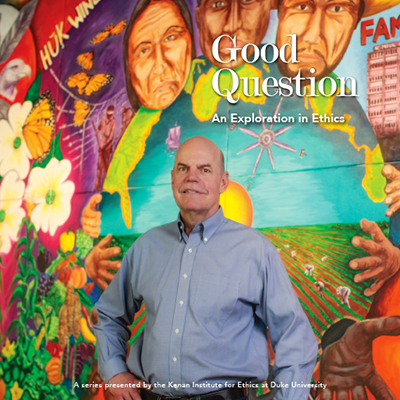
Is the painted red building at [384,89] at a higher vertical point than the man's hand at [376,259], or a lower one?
higher

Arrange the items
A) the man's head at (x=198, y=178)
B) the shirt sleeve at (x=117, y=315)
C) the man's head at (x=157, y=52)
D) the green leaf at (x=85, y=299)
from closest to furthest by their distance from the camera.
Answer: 1. the man's head at (x=198, y=178)
2. the shirt sleeve at (x=117, y=315)
3. the man's head at (x=157, y=52)
4. the green leaf at (x=85, y=299)

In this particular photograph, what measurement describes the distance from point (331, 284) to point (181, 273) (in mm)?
938

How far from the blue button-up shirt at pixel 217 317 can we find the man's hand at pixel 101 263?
129cm

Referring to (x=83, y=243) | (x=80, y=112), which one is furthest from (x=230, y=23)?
(x=83, y=243)

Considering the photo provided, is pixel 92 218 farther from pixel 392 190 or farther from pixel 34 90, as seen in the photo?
pixel 392 190

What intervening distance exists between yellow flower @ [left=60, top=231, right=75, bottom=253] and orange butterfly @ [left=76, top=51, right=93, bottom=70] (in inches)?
45.0

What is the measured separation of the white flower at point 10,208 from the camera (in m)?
3.66

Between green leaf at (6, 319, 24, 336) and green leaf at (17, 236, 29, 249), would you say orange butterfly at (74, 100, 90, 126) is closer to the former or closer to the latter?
green leaf at (17, 236, 29, 249)

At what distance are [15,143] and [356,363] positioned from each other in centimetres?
286

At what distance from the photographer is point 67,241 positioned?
331 centimetres

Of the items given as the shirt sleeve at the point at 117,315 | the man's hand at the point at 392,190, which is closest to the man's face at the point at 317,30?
the man's hand at the point at 392,190

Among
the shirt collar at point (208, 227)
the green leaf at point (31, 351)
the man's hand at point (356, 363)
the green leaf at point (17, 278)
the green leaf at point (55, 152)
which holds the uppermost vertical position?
the green leaf at point (55, 152)

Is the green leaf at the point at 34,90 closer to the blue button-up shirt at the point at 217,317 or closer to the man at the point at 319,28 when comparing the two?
the man at the point at 319,28

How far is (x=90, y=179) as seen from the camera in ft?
10.7
